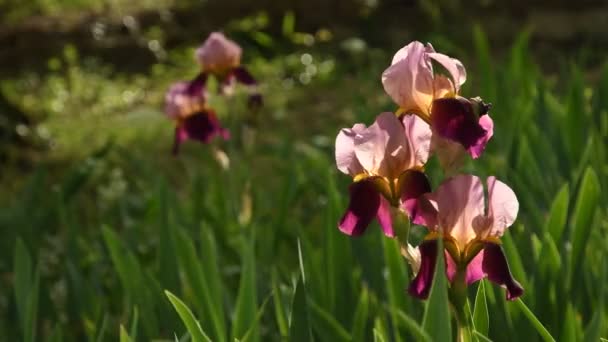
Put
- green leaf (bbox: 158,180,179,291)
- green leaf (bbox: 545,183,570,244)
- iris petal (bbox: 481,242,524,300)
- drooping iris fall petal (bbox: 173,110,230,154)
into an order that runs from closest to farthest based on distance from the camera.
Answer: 1. iris petal (bbox: 481,242,524,300)
2. green leaf (bbox: 545,183,570,244)
3. green leaf (bbox: 158,180,179,291)
4. drooping iris fall petal (bbox: 173,110,230,154)

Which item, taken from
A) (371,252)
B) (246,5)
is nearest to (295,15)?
(246,5)

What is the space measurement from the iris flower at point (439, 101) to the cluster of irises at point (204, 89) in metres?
1.38

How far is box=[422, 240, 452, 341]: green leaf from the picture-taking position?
1098mm

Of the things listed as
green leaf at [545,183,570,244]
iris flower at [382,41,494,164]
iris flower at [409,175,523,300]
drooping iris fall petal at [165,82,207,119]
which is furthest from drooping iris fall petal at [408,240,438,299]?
drooping iris fall petal at [165,82,207,119]

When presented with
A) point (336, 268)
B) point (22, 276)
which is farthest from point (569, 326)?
point (22, 276)

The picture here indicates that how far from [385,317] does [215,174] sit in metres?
1.20

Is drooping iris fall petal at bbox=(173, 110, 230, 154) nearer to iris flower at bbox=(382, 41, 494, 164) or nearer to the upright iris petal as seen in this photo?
the upright iris petal

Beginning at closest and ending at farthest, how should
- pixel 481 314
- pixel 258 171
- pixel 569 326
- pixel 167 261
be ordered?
pixel 481 314 → pixel 569 326 → pixel 167 261 → pixel 258 171

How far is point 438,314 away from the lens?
45.3 inches

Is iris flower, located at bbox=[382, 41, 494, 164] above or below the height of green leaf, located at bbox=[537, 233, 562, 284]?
above

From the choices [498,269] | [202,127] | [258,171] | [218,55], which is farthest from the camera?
[258,171]

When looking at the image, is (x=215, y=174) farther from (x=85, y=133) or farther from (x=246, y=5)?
(x=246, y=5)

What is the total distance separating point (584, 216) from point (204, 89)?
1.31 metres

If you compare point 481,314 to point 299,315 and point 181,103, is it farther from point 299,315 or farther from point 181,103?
point 181,103
